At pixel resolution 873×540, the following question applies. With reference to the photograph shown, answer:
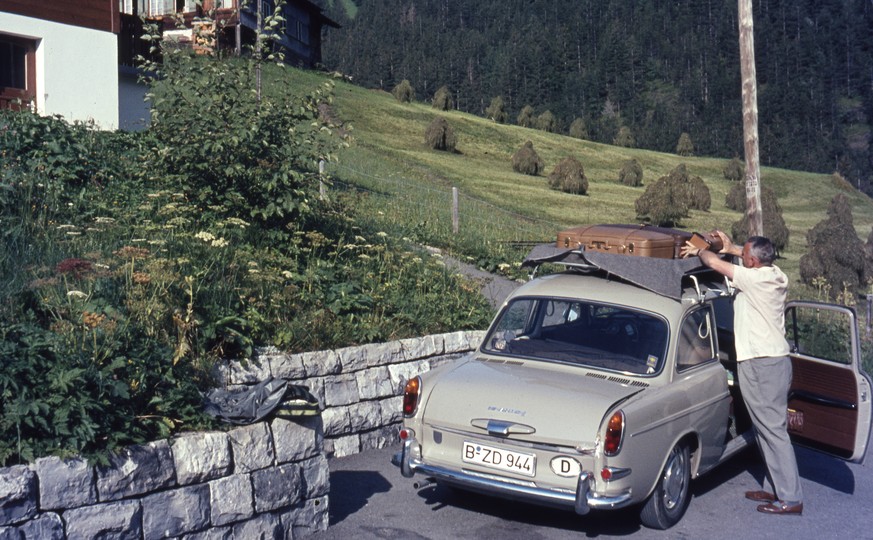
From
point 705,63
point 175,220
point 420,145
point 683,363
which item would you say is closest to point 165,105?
point 175,220

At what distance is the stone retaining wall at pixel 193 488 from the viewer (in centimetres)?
479

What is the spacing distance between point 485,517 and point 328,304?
3289 millimetres

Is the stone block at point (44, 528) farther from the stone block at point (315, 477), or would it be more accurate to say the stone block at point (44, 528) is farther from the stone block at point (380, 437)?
the stone block at point (380, 437)

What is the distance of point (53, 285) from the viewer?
22.2 feet

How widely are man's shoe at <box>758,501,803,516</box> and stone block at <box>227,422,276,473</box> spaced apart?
3.79 m

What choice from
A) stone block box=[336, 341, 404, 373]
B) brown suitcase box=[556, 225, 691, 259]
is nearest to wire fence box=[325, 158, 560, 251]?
stone block box=[336, 341, 404, 373]

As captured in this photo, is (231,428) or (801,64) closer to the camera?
(231,428)

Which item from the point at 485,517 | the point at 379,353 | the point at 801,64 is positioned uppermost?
the point at 801,64

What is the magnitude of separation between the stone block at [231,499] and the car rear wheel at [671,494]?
2718 millimetres

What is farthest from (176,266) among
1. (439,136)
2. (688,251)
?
(439,136)

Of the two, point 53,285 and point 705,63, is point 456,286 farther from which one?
point 705,63

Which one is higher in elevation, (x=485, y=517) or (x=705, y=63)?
(x=705, y=63)

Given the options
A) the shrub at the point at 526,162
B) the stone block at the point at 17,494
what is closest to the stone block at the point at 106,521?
the stone block at the point at 17,494

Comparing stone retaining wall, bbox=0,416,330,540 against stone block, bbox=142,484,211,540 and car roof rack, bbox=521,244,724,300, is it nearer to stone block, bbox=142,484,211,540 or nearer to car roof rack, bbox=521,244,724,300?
stone block, bbox=142,484,211,540
